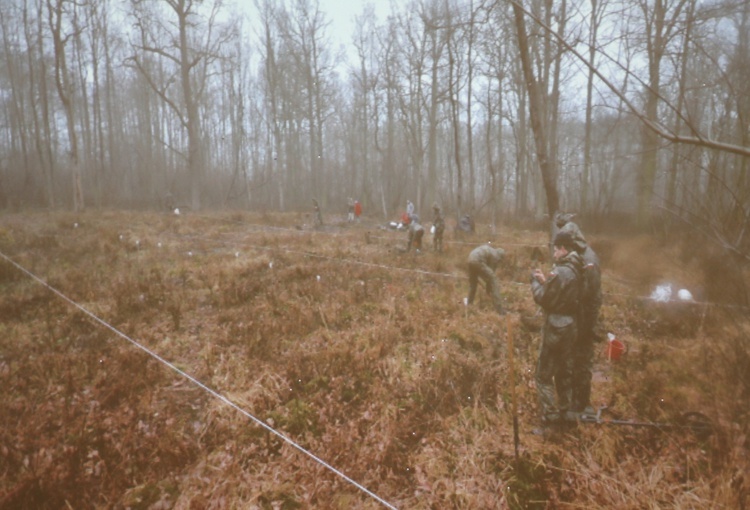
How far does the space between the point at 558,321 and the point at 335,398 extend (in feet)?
9.78

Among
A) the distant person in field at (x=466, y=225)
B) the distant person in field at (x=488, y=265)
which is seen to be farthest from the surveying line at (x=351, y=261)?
the distant person in field at (x=466, y=225)

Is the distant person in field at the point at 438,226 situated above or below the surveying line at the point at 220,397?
above

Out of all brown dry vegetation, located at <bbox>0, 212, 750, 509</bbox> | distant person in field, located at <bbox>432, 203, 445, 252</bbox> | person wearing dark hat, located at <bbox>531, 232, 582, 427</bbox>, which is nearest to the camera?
brown dry vegetation, located at <bbox>0, 212, 750, 509</bbox>

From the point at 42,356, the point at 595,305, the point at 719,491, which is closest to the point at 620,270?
the point at 595,305

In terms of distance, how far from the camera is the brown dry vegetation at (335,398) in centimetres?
384

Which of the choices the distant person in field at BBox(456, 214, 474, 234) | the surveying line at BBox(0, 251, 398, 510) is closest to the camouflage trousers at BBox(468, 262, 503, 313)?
the surveying line at BBox(0, 251, 398, 510)

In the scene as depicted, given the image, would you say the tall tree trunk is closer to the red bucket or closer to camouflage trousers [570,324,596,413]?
the red bucket

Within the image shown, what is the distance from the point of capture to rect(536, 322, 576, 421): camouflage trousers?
4297 mm

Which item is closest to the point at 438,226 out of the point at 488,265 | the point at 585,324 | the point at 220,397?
the point at 488,265

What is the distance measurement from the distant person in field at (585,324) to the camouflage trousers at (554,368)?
0.43ft

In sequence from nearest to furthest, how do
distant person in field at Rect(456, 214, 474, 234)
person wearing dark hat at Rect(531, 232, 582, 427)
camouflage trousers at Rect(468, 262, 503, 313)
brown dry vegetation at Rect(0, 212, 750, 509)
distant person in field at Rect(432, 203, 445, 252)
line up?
brown dry vegetation at Rect(0, 212, 750, 509), person wearing dark hat at Rect(531, 232, 582, 427), camouflage trousers at Rect(468, 262, 503, 313), distant person in field at Rect(432, 203, 445, 252), distant person in field at Rect(456, 214, 474, 234)

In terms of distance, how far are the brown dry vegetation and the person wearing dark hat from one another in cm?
39

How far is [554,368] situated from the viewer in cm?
446

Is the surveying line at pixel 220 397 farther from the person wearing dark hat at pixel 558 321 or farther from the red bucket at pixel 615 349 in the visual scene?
the red bucket at pixel 615 349
